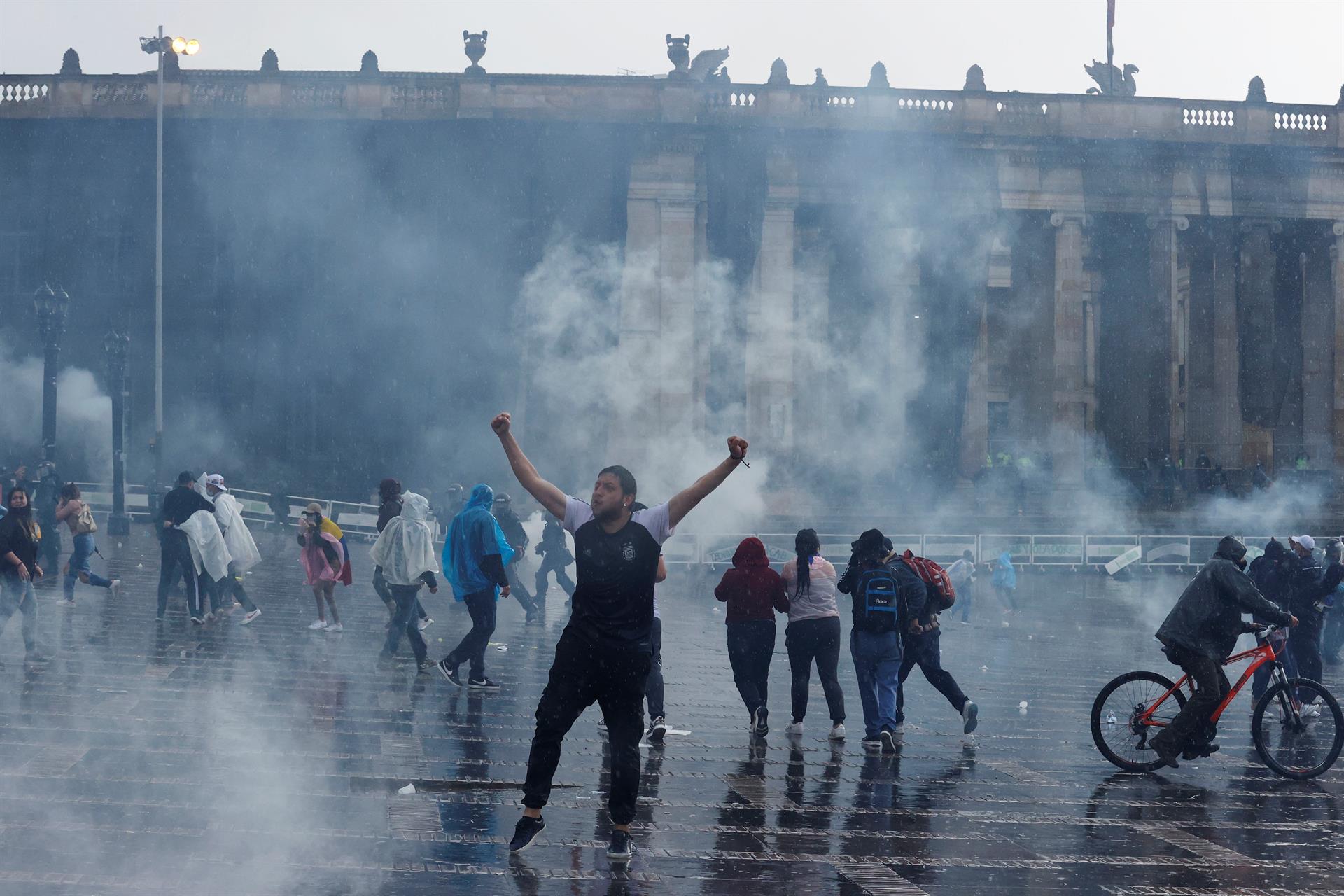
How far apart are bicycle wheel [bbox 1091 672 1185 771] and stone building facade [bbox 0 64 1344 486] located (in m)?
26.0

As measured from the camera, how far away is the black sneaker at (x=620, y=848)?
6043 mm

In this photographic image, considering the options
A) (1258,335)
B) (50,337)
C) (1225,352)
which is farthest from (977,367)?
(50,337)

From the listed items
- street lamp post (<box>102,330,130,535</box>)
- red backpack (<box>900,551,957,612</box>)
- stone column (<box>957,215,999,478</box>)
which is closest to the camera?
red backpack (<box>900,551,957,612</box>)

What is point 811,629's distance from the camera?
1008 cm

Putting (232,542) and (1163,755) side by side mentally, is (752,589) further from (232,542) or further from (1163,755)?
(232,542)

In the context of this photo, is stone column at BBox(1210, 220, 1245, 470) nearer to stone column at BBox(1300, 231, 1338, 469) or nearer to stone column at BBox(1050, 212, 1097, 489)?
stone column at BBox(1300, 231, 1338, 469)

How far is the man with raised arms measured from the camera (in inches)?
244

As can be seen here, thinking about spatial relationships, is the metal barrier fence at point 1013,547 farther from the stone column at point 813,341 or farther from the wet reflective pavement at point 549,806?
the wet reflective pavement at point 549,806

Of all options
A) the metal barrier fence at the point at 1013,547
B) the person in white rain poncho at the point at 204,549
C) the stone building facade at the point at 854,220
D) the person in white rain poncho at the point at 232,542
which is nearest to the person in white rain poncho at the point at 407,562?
the person in white rain poncho at the point at 204,549

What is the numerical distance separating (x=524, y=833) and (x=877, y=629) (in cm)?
409

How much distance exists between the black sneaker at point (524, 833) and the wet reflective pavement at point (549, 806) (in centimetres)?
7

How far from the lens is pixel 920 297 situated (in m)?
38.1

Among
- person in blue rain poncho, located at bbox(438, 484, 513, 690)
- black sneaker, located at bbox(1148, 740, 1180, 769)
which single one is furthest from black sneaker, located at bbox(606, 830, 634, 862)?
person in blue rain poncho, located at bbox(438, 484, 513, 690)

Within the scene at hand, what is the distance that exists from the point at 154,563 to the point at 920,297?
2200 centimetres
